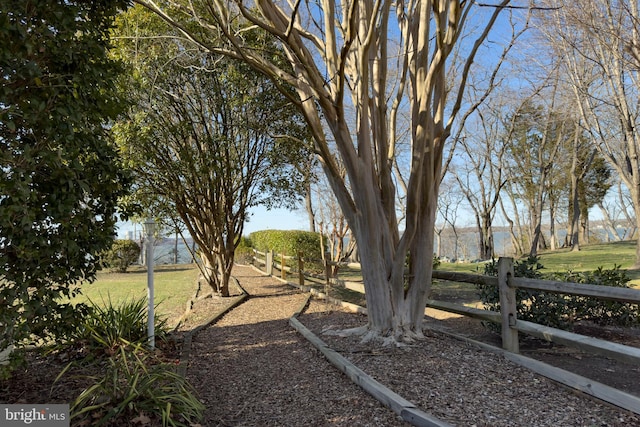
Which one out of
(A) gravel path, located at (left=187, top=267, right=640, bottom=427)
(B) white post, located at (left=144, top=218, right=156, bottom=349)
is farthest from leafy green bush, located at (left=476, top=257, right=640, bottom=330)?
(B) white post, located at (left=144, top=218, right=156, bottom=349)

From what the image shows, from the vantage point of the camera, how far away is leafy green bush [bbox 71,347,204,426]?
3.01 metres

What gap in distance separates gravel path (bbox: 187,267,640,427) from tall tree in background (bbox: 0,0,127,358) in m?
1.67

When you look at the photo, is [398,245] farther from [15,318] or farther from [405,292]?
[15,318]

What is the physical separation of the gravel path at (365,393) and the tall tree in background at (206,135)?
3.89 metres

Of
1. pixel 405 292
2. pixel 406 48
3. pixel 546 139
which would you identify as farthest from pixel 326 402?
pixel 546 139

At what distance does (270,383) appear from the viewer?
14.1 ft

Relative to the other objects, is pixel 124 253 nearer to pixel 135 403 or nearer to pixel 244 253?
pixel 244 253

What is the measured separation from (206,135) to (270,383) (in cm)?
625

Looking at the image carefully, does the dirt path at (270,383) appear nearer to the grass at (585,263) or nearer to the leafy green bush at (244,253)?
the grass at (585,263)

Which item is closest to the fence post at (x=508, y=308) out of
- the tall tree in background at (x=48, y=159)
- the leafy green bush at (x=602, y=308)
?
the leafy green bush at (x=602, y=308)

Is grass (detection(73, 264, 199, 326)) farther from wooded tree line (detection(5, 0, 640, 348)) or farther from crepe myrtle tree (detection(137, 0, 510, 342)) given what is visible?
crepe myrtle tree (detection(137, 0, 510, 342))

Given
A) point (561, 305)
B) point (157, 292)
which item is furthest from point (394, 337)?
point (157, 292)

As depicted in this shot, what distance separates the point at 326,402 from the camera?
12.2 feet

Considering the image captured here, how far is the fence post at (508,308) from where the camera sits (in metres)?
4.76
